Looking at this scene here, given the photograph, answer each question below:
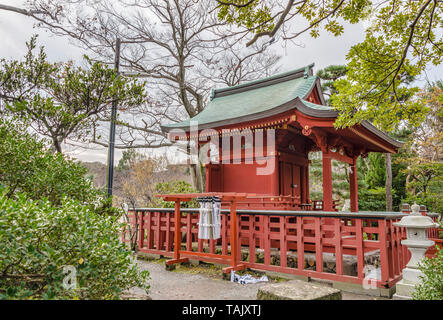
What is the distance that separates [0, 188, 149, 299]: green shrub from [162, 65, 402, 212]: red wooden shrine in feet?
18.1

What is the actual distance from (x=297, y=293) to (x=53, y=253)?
2.49m

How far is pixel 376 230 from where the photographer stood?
4.96 m

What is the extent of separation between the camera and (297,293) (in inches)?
128

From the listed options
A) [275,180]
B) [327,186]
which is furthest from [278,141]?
[327,186]

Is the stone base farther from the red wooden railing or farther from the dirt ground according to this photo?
the red wooden railing

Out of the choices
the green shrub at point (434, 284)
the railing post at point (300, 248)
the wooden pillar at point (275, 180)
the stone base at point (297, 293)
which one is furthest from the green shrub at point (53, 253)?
the wooden pillar at point (275, 180)

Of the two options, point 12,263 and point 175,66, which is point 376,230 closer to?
point 12,263

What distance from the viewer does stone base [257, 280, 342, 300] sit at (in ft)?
10.3

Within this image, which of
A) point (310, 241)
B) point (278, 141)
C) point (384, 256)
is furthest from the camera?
point (278, 141)

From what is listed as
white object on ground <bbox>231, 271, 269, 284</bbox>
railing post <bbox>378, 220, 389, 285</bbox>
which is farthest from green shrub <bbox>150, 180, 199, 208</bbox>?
railing post <bbox>378, 220, 389, 285</bbox>

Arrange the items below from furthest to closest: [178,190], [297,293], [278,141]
→ 1. [178,190]
2. [278,141]
3. [297,293]

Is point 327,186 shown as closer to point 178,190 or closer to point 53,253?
point 178,190
